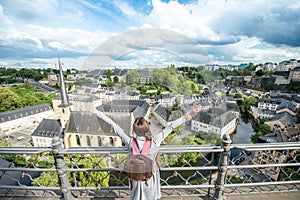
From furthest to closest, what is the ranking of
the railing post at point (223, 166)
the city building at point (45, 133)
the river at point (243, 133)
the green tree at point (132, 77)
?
the river at point (243, 133) → the city building at point (45, 133) → the railing post at point (223, 166) → the green tree at point (132, 77)

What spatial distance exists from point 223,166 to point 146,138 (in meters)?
1.38

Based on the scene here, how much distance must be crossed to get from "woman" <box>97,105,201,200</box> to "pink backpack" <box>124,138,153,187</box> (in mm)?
43

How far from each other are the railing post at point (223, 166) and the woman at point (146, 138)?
616 mm

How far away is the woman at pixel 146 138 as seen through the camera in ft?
4.91

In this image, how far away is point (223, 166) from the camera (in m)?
2.12

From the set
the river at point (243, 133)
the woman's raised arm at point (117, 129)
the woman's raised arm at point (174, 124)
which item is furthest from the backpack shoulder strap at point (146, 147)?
the river at point (243, 133)

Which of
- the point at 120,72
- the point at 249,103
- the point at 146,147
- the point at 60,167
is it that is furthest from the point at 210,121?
the point at 249,103

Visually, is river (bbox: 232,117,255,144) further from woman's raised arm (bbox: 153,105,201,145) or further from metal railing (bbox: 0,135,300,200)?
woman's raised arm (bbox: 153,105,201,145)

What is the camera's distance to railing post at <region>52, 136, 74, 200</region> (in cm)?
200

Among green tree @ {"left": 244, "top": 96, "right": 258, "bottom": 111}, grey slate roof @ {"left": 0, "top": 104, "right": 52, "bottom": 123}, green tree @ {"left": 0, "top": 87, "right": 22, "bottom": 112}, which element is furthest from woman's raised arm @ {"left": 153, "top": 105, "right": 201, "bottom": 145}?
green tree @ {"left": 0, "top": 87, "right": 22, "bottom": 112}

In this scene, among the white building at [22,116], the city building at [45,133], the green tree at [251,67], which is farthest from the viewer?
the green tree at [251,67]

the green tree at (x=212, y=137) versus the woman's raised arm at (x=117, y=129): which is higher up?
the woman's raised arm at (x=117, y=129)

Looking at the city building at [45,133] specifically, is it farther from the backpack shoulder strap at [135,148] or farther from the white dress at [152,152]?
the backpack shoulder strap at [135,148]

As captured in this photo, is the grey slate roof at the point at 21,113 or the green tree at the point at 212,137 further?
the grey slate roof at the point at 21,113
